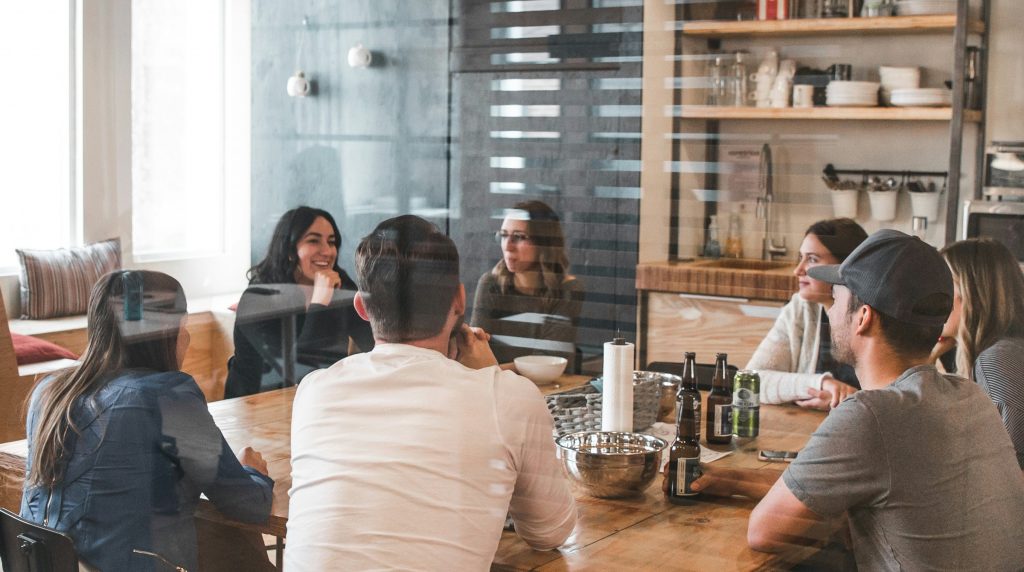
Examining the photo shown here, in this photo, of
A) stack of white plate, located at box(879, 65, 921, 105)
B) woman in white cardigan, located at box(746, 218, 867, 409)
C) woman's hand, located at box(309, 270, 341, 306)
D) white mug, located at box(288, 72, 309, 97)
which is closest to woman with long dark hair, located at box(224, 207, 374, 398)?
woman's hand, located at box(309, 270, 341, 306)

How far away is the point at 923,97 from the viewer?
2.92 ft

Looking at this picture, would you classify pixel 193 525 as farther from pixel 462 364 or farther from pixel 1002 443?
pixel 1002 443

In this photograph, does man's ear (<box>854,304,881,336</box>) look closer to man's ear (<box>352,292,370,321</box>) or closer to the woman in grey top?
the woman in grey top

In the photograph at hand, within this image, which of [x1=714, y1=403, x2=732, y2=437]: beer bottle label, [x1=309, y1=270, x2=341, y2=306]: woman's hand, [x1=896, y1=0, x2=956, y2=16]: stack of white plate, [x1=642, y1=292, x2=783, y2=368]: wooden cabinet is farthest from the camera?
[x1=714, y1=403, x2=732, y2=437]: beer bottle label

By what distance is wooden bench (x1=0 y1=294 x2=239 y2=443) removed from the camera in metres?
1.31

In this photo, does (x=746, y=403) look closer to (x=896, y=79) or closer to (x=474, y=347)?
(x=474, y=347)

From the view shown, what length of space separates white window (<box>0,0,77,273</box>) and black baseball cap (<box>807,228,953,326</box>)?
0.91 metres

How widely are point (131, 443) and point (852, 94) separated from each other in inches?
38.0

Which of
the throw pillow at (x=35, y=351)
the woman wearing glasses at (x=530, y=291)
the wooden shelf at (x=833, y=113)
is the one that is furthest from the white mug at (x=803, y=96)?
the throw pillow at (x=35, y=351)

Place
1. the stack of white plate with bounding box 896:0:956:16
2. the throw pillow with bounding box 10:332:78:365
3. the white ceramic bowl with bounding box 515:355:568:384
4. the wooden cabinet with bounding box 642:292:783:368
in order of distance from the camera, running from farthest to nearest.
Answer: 1. the throw pillow with bounding box 10:332:78:365
2. the white ceramic bowl with bounding box 515:355:568:384
3. the wooden cabinet with bounding box 642:292:783:368
4. the stack of white plate with bounding box 896:0:956:16

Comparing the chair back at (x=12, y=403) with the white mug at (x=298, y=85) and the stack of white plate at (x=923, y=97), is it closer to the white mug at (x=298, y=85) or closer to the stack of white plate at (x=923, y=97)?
the white mug at (x=298, y=85)

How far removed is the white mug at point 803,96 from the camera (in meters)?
0.91

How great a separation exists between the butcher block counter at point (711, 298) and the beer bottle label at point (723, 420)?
1.51ft

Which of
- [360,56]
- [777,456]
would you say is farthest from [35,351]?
[777,456]
